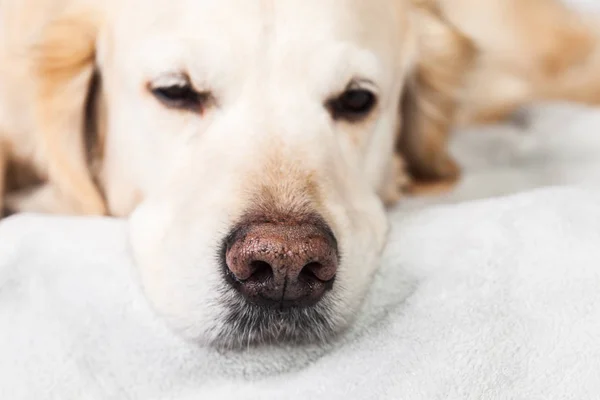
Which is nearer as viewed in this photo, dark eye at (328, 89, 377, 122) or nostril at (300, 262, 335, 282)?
nostril at (300, 262, 335, 282)

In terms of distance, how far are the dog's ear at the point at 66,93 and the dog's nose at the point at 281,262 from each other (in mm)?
655

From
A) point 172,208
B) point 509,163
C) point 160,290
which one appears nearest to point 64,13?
point 172,208

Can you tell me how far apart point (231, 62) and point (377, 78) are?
355mm

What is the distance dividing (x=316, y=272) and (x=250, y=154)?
11.4 inches

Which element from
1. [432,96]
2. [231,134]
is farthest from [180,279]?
[432,96]

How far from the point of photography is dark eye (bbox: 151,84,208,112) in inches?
54.9

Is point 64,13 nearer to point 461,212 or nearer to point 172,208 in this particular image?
point 172,208

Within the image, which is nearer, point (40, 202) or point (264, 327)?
point (264, 327)

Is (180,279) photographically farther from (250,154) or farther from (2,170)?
(2,170)

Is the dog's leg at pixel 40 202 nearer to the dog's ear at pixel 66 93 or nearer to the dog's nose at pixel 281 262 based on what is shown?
the dog's ear at pixel 66 93

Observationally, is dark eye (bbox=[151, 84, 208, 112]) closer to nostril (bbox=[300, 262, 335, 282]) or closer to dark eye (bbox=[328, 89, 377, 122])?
dark eye (bbox=[328, 89, 377, 122])

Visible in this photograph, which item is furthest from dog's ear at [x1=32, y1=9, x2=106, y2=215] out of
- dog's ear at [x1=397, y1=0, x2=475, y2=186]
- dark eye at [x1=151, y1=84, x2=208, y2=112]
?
dog's ear at [x1=397, y1=0, x2=475, y2=186]

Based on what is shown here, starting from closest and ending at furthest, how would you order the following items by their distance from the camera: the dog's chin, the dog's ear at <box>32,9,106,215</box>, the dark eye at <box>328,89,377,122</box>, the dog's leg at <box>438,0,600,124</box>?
the dog's chin, the dark eye at <box>328,89,377,122</box>, the dog's ear at <box>32,9,106,215</box>, the dog's leg at <box>438,0,600,124</box>

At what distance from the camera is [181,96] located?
55.7 inches
